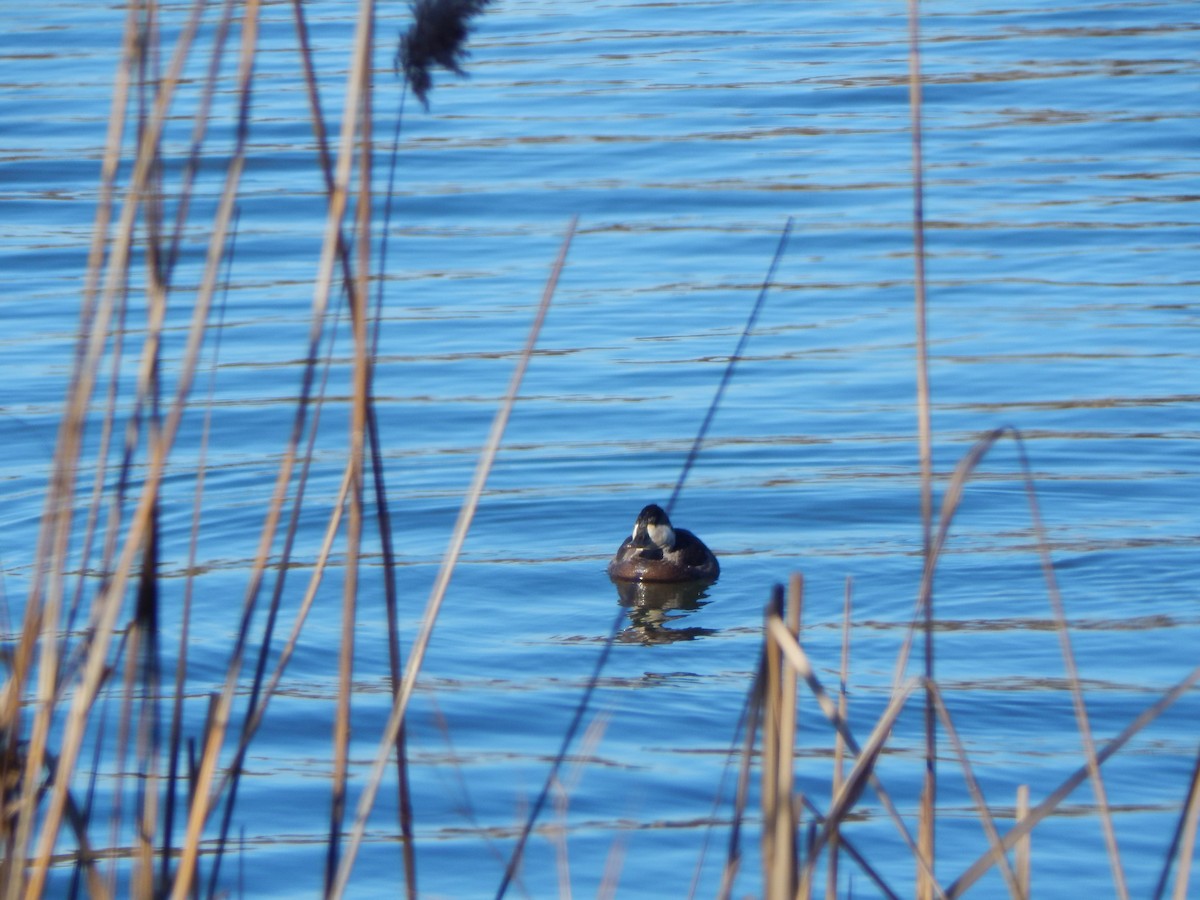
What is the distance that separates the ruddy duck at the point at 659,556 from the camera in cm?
745

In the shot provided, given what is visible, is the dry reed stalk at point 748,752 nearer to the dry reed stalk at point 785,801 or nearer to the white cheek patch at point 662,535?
the dry reed stalk at point 785,801

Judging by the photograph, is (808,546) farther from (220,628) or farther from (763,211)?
(763,211)

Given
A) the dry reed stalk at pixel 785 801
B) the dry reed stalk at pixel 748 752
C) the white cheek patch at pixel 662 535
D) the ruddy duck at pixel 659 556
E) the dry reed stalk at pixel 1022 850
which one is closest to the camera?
the dry reed stalk at pixel 785 801

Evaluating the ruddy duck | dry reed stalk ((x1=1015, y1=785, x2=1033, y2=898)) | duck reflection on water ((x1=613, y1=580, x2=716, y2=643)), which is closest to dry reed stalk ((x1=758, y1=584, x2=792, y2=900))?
dry reed stalk ((x1=1015, y1=785, x2=1033, y2=898))

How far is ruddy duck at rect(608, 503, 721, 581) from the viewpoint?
24.4ft

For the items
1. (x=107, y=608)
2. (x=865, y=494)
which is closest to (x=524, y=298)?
(x=865, y=494)

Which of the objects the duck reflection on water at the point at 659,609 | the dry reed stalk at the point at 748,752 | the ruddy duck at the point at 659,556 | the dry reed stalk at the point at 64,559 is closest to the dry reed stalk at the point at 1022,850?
the dry reed stalk at the point at 748,752

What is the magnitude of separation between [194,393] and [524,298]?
6.74 feet

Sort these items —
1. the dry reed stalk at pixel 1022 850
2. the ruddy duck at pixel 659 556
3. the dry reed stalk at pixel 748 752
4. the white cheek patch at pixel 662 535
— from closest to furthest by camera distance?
the dry reed stalk at pixel 748 752 → the dry reed stalk at pixel 1022 850 → the white cheek patch at pixel 662 535 → the ruddy duck at pixel 659 556

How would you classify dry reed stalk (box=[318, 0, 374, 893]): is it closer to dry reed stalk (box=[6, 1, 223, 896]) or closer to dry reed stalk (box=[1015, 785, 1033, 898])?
dry reed stalk (box=[6, 1, 223, 896])

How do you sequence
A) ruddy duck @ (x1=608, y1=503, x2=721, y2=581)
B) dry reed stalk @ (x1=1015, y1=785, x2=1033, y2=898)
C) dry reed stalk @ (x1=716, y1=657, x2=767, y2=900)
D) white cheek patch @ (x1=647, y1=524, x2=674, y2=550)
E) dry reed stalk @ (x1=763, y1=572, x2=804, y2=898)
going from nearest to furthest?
dry reed stalk @ (x1=763, y1=572, x2=804, y2=898), dry reed stalk @ (x1=716, y1=657, x2=767, y2=900), dry reed stalk @ (x1=1015, y1=785, x2=1033, y2=898), white cheek patch @ (x1=647, y1=524, x2=674, y2=550), ruddy duck @ (x1=608, y1=503, x2=721, y2=581)

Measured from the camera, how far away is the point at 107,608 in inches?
95.4

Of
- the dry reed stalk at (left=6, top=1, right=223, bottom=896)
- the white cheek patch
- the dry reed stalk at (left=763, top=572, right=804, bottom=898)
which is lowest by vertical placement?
the dry reed stalk at (left=763, top=572, right=804, bottom=898)

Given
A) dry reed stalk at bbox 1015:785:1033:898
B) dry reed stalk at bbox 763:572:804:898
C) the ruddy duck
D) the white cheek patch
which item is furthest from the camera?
the ruddy duck
